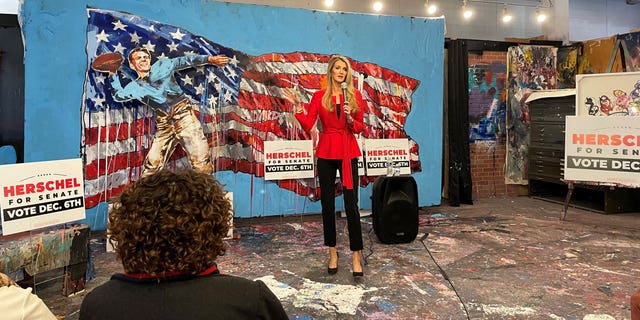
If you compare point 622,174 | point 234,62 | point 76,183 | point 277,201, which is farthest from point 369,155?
point 76,183

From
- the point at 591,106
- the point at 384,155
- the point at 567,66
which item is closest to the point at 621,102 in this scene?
the point at 591,106

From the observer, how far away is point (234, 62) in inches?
189

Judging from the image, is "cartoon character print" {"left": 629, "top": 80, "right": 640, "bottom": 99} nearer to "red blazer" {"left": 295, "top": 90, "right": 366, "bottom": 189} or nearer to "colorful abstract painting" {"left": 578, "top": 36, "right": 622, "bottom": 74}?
"colorful abstract painting" {"left": 578, "top": 36, "right": 622, "bottom": 74}

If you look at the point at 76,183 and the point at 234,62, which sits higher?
the point at 234,62

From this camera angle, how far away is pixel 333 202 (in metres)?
3.29

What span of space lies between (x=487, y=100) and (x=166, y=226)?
6.17 m

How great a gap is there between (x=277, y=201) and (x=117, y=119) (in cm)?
191

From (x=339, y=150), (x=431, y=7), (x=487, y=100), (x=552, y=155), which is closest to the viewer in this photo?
(x=339, y=150)

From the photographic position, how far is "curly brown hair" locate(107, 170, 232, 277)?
94cm

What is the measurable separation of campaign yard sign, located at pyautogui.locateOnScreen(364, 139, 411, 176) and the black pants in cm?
189

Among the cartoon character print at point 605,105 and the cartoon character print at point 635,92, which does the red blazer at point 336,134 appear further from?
the cartoon character print at point 635,92

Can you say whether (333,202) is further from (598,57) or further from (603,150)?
(598,57)

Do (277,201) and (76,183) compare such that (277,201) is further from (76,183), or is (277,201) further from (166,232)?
(166,232)

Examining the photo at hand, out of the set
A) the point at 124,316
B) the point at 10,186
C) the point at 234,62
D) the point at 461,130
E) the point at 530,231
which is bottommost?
the point at 530,231
